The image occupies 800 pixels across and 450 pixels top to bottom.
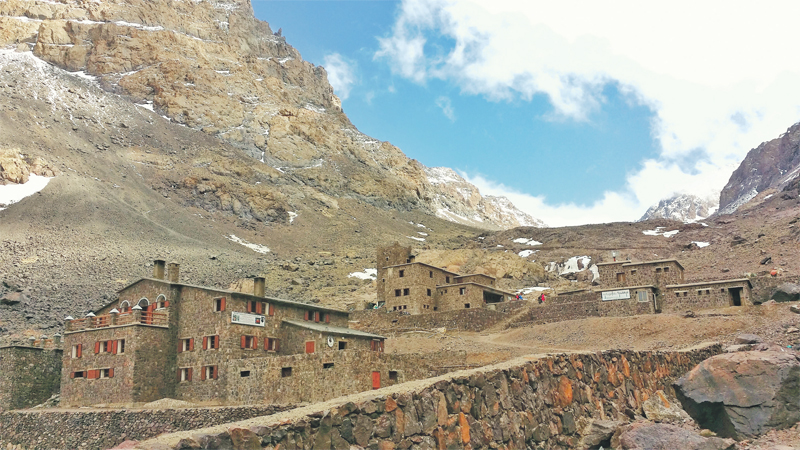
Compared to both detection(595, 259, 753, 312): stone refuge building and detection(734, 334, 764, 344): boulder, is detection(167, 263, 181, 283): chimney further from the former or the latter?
detection(734, 334, 764, 344): boulder

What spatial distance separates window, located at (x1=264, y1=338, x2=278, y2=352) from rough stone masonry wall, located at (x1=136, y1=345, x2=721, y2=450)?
2007 cm

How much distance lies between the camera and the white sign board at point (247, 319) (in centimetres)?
3515

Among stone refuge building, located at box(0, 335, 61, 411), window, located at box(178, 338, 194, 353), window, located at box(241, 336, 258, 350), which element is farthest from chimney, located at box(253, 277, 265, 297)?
stone refuge building, located at box(0, 335, 61, 411)

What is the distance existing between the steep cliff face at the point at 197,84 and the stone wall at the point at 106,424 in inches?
4862

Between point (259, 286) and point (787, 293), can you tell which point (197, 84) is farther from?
point (787, 293)

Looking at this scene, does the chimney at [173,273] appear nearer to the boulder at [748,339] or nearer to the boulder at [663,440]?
the boulder at [663,440]

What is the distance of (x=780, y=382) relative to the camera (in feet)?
65.9

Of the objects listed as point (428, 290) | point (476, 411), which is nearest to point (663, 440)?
point (476, 411)

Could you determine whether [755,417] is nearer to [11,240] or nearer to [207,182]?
[11,240]

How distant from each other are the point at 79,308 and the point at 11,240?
23.5 m

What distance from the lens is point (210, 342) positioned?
3538 centimetres

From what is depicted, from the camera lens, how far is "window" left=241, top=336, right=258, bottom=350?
3525 centimetres

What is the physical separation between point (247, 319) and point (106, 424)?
8261mm

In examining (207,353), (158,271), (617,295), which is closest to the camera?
(207,353)
